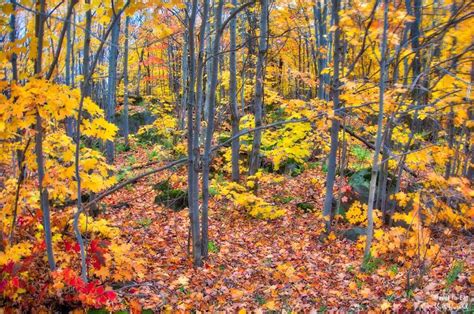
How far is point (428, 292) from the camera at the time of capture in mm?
4410

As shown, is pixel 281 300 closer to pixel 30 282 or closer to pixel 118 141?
pixel 30 282

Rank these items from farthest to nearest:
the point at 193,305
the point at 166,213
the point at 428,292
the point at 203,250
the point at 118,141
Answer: the point at 118,141 → the point at 166,213 → the point at 203,250 → the point at 193,305 → the point at 428,292

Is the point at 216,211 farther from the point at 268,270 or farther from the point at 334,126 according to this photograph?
the point at 334,126

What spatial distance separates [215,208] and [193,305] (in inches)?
187

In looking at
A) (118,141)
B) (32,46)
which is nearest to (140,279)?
(32,46)

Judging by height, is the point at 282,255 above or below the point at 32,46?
below

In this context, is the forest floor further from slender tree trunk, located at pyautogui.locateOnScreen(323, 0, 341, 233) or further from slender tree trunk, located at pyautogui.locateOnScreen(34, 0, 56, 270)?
slender tree trunk, located at pyautogui.locateOnScreen(34, 0, 56, 270)

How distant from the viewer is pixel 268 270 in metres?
5.95

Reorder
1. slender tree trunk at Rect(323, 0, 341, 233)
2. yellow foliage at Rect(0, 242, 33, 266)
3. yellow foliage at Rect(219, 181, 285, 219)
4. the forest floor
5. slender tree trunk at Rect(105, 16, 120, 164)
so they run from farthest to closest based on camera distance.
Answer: slender tree trunk at Rect(105, 16, 120, 164) → yellow foliage at Rect(219, 181, 285, 219) → slender tree trunk at Rect(323, 0, 341, 233) → the forest floor → yellow foliage at Rect(0, 242, 33, 266)

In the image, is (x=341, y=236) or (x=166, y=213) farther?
(x=166, y=213)

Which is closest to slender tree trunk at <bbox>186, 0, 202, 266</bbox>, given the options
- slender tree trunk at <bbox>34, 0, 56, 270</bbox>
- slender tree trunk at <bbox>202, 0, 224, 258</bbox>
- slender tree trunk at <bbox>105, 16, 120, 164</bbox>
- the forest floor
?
slender tree trunk at <bbox>202, 0, 224, 258</bbox>

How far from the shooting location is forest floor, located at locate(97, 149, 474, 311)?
461 cm

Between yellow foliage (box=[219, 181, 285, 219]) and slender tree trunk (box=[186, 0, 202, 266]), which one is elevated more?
slender tree trunk (box=[186, 0, 202, 266])

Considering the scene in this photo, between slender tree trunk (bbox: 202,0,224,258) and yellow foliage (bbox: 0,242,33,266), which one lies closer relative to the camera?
yellow foliage (bbox: 0,242,33,266)
